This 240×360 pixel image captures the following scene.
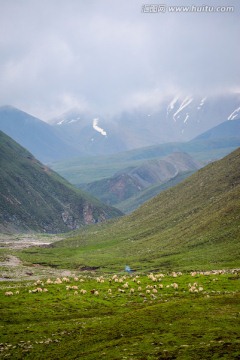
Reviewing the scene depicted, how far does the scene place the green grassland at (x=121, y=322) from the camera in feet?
116

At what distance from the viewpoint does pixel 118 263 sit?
149 metres

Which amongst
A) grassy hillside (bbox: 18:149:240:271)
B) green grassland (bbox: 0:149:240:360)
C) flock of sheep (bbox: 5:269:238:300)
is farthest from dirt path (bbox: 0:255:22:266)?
green grassland (bbox: 0:149:240:360)

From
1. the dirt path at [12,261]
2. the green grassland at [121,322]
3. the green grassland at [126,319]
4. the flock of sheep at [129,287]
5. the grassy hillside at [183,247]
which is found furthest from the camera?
the dirt path at [12,261]

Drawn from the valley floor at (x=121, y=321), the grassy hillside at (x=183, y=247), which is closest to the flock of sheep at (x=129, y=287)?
the valley floor at (x=121, y=321)

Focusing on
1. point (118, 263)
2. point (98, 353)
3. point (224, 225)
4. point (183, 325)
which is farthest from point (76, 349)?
point (224, 225)

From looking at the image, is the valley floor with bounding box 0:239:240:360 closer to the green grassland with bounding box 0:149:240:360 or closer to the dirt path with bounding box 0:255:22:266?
the green grassland with bounding box 0:149:240:360

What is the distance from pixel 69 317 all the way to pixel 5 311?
298 inches

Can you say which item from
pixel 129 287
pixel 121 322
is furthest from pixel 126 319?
pixel 129 287

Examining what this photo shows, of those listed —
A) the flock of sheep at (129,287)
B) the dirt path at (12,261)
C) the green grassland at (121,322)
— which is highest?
the dirt path at (12,261)

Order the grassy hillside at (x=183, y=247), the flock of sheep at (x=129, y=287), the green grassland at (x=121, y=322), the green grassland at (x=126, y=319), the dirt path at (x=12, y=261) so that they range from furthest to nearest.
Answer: the dirt path at (x=12, y=261), the grassy hillside at (x=183, y=247), the flock of sheep at (x=129, y=287), the green grassland at (x=126, y=319), the green grassland at (x=121, y=322)

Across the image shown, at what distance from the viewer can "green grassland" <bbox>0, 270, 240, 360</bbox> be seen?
116 ft

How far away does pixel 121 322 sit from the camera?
146 feet

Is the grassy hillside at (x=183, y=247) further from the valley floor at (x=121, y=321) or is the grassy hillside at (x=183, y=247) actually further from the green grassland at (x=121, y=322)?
the green grassland at (x=121, y=322)

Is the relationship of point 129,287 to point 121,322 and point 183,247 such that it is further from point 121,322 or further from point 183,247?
point 183,247
